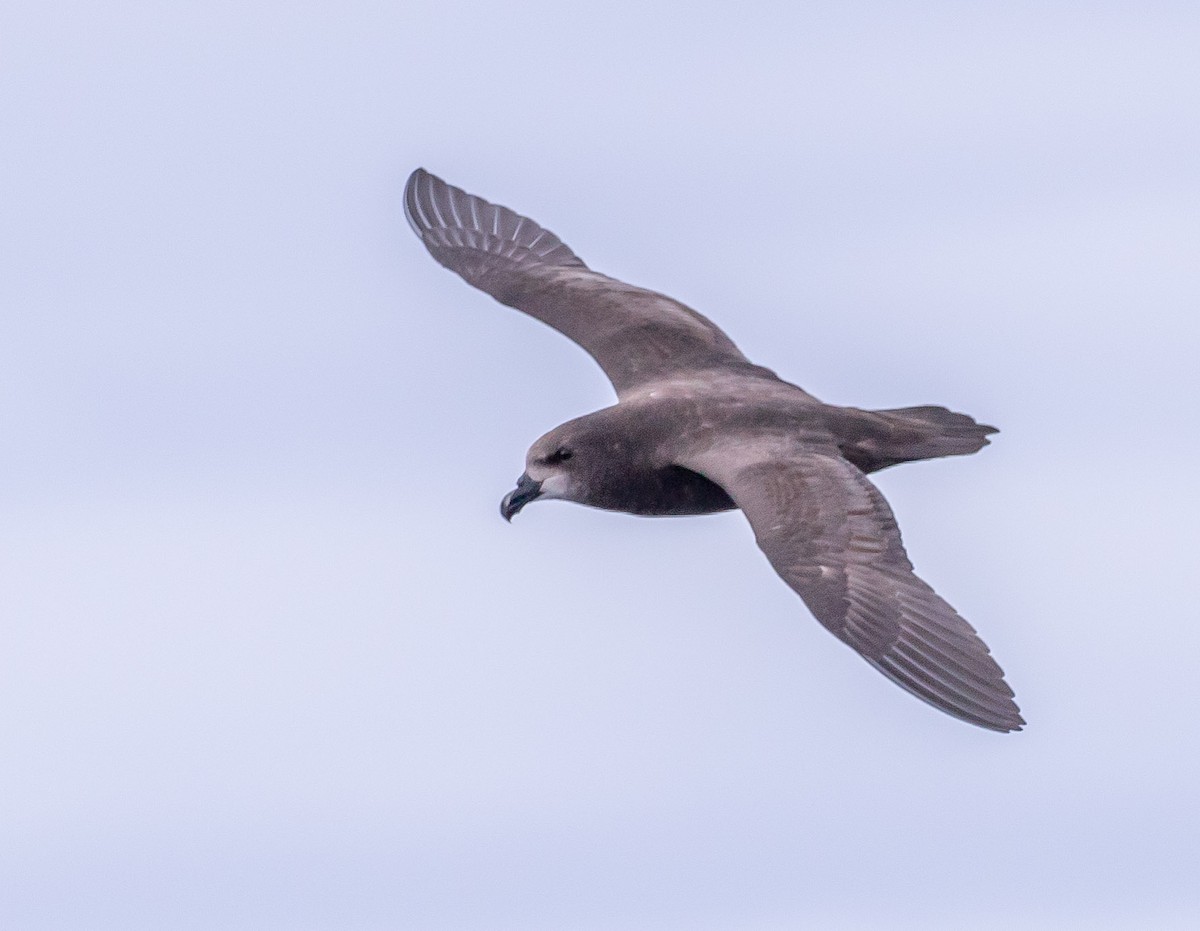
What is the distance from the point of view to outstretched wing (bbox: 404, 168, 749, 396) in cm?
1853

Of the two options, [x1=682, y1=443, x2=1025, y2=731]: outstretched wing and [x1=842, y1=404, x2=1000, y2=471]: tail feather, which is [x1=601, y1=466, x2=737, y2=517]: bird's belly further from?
[x1=842, y1=404, x2=1000, y2=471]: tail feather

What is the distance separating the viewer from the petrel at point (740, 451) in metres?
15.3

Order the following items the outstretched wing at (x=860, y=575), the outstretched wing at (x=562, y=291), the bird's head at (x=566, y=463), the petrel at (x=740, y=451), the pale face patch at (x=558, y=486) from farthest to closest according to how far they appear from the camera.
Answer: the outstretched wing at (x=562, y=291) < the pale face patch at (x=558, y=486) < the bird's head at (x=566, y=463) < the petrel at (x=740, y=451) < the outstretched wing at (x=860, y=575)

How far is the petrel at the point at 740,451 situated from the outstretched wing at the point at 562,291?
0.6 inches

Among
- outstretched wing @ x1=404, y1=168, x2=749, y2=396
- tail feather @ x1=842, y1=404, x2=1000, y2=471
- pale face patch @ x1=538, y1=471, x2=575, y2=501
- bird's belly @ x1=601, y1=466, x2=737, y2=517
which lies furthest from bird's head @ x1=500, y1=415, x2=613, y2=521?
tail feather @ x1=842, y1=404, x2=1000, y2=471

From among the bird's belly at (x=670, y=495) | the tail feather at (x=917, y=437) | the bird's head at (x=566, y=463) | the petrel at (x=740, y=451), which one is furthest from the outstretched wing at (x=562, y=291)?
the tail feather at (x=917, y=437)

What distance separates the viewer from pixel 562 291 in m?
19.5

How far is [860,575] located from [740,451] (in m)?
1.38

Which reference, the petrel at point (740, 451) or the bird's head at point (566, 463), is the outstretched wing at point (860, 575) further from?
the bird's head at point (566, 463)

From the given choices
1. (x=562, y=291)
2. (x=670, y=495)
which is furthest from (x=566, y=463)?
(x=562, y=291)

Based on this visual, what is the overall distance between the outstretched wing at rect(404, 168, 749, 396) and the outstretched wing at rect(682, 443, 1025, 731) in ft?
6.26

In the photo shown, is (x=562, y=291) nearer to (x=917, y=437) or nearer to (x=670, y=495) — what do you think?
(x=670, y=495)

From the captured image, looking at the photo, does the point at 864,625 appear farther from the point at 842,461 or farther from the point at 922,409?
the point at 922,409

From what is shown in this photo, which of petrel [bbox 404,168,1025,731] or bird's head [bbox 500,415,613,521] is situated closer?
petrel [bbox 404,168,1025,731]
